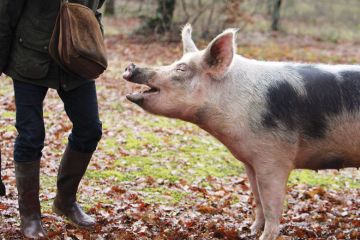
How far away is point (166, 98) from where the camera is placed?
14.9 feet

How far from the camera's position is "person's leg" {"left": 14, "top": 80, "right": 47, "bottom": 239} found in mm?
4270

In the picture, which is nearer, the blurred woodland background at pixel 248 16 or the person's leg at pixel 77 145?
the person's leg at pixel 77 145

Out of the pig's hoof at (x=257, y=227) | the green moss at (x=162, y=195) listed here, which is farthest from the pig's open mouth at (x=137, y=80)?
the green moss at (x=162, y=195)

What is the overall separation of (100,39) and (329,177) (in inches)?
184

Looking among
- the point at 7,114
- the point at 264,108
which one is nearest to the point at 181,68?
the point at 264,108

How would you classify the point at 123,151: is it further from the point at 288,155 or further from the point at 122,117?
the point at 288,155

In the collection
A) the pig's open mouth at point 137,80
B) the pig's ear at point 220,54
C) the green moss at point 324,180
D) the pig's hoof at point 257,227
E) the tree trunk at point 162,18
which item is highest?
the tree trunk at point 162,18

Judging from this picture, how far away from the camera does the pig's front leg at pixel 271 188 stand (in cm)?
456

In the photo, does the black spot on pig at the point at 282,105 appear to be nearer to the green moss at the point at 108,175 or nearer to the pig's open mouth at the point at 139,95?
the pig's open mouth at the point at 139,95

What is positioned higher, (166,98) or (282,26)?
(282,26)

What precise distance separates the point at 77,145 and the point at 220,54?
4.66ft

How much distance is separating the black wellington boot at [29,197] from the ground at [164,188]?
0.53 ft

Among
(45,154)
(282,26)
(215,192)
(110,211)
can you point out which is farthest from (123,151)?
(282,26)

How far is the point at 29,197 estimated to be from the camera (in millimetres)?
4547
